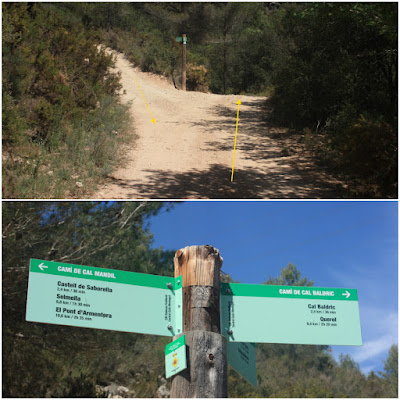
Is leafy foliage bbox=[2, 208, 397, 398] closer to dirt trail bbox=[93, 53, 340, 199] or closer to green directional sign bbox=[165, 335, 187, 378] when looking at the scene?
dirt trail bbox=[93, 53, 340, 199]

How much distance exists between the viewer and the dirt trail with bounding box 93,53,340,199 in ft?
35.7

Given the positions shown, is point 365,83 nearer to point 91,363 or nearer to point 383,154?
point 383,154

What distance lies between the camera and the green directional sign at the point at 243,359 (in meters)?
3.02

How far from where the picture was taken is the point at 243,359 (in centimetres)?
312

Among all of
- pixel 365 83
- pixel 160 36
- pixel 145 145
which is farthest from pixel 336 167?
pixel 160 36

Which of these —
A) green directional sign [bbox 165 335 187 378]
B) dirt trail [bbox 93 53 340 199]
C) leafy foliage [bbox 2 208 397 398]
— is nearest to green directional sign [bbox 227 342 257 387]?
green directional sign [bbox 165 335 187 378]

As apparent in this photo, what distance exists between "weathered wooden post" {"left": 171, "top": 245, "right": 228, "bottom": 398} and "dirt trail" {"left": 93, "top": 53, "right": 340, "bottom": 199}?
7460mm

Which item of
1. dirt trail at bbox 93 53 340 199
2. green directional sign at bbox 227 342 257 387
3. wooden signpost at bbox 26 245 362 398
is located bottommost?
green directional sign at bbox 227 342 257 387

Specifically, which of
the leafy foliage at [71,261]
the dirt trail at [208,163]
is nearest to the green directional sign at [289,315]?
the leafy foliage at [71,261]

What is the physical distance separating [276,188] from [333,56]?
6942 millimetres

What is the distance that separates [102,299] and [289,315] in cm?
116

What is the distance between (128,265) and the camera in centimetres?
1255

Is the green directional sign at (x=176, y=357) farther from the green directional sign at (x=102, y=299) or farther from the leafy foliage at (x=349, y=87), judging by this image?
the leafy foliage at (x=349, y=87)

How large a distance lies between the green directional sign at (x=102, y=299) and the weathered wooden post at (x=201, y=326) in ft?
0.31
